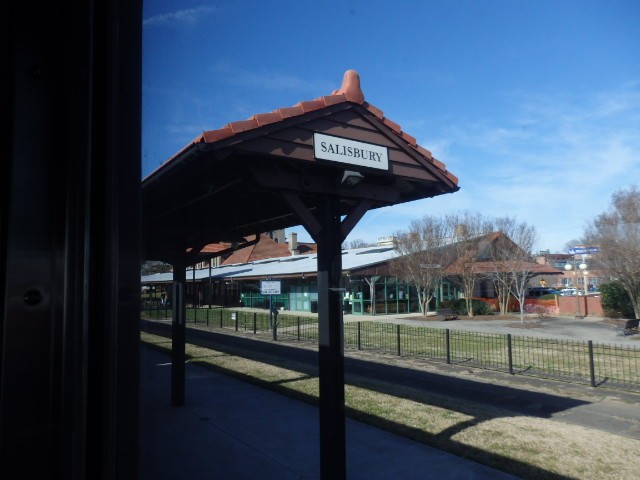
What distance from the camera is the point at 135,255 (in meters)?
1.26

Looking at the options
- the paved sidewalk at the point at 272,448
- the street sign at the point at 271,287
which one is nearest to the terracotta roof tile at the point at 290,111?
the paved sidewalk at the point at 272,448

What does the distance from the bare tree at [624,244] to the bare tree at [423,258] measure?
859 centimetres

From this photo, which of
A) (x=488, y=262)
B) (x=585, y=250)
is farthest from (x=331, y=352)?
(x=488, y=262)

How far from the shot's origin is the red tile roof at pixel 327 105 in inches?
145

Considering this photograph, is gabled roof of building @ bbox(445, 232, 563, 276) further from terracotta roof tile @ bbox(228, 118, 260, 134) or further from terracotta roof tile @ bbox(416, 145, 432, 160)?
terracotta roof tile @ bbox(228, 118, 260, 134)

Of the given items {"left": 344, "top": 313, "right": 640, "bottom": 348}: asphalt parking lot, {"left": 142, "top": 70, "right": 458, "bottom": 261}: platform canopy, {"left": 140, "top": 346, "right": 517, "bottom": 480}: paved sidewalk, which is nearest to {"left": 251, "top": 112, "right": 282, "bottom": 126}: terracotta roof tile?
{"left": 142, "top": 70, "right": 458, "bottom": 261}: platform canopy

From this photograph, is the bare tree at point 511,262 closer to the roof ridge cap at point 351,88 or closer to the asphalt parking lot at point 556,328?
the asphalt parking lot at point 556,328

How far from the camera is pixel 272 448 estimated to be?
5590 millimetres

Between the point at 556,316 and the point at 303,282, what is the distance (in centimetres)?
1543

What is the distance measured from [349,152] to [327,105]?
0.46 meters

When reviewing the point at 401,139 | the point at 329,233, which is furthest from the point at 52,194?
the point at 401,139

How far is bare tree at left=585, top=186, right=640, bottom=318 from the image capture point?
21125 mm

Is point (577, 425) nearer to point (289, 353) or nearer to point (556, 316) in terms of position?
point (289, 353)

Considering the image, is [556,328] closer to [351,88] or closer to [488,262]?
[488,262]
